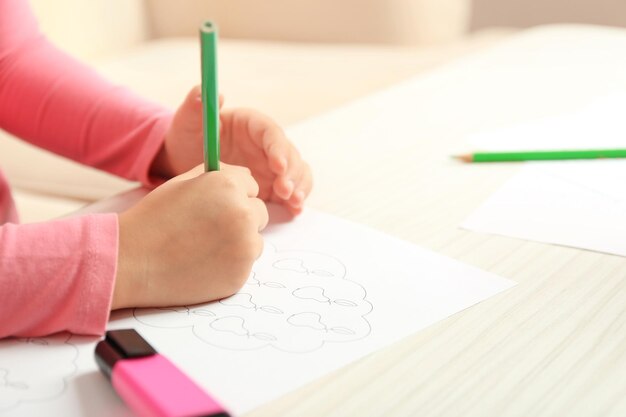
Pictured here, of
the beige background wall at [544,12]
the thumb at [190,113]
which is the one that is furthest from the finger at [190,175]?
the beige background wall at [544,12]

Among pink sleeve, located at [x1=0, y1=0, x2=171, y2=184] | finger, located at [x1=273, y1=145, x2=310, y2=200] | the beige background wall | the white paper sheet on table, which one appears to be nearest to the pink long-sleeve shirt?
pink sleeve, located at [x1=0, y1=0, x2=171, y2=184]

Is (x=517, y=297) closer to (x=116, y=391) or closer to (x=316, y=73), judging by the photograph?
(x=116, y=391)

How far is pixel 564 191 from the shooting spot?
0.62 meters

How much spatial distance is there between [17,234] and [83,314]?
0.23 ft

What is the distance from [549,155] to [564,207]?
0.10 meters

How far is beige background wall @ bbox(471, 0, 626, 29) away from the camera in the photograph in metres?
2.10

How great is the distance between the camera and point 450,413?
1.19 feet

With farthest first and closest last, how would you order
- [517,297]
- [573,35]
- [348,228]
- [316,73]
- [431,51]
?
1. [431,51]
2. [316,73]
3. [573,35]
4. [348,228]
5. [517,297]

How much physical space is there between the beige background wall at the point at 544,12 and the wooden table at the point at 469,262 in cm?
126

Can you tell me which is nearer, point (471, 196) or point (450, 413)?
point (450, 413)

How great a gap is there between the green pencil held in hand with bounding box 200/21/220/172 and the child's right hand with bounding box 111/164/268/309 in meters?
0.01

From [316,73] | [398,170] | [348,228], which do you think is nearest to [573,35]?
[316,73]

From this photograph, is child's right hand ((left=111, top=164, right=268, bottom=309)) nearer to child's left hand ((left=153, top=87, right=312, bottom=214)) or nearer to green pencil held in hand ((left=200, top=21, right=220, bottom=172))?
green pencil held in hand ((left=200, top=21, right=220, bottom=172))

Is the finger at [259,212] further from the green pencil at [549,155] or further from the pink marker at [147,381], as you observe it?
the green pencil at [549,155]
